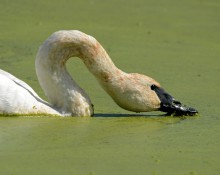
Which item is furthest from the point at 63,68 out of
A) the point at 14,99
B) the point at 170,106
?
the point at 170,106

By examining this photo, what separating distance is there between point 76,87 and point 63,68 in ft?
0.62

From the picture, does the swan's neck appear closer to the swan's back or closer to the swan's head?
the swan's head

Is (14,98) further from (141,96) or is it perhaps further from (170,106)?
(170,106)

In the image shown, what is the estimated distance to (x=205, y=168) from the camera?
5.76 metres

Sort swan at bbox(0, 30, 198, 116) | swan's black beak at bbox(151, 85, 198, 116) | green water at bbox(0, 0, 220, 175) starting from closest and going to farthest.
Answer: green water at bbox(0, 0, 220, 175), swan at bbox(0, 30, 198, 116), swan's black beak at bbox(151, 85, 198, 116)

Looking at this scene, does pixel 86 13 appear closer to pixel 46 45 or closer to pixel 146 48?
pixel 146 48

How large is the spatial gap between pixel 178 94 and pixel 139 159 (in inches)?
116

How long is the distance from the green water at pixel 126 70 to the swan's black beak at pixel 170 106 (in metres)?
0.09

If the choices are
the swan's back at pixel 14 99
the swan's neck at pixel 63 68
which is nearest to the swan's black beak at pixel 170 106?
the swan's neck at pixel 63 68

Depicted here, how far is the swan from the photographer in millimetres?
7551

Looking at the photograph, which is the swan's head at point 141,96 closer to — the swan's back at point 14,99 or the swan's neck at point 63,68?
the swan's neck at point 63,68

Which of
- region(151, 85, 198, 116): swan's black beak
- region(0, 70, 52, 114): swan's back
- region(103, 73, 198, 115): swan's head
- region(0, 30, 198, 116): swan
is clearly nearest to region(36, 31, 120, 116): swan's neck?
region(0, 30, 198, 116): swan

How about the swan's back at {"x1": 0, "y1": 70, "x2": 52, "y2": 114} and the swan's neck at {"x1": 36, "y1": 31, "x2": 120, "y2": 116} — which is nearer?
the swan's back at {"x1": 0, "y1": 70, "x2": 52, "y2": 114}

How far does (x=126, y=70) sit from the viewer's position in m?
9.98
